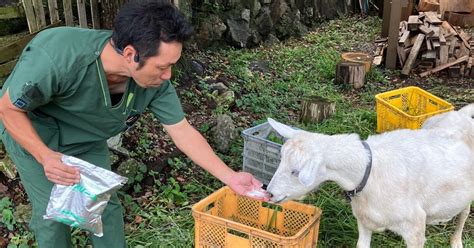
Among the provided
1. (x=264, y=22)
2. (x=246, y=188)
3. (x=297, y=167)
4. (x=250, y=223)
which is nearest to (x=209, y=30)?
(x=264, y=22)

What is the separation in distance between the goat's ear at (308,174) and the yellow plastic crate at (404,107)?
2.70m

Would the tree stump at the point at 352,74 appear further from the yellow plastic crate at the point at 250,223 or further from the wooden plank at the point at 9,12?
the wooden plank at the point at 9,12

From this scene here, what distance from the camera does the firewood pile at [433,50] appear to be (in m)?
8.81

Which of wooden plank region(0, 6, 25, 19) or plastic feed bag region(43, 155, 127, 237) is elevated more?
wooden plank region(0, 6, 25, 19)

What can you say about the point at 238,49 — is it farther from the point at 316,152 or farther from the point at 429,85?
the point at 316,152

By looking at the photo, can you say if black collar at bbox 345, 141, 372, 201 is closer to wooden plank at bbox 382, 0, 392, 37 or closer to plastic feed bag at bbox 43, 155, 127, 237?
plastic feed bag at bbox 43, 155, 127, 237

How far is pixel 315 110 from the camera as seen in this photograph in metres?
6.36

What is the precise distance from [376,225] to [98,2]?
420 cm

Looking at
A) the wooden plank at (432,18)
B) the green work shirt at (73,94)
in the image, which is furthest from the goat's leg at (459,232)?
the wooden plank at (432,18)

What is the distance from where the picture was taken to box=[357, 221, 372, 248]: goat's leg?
3578mm

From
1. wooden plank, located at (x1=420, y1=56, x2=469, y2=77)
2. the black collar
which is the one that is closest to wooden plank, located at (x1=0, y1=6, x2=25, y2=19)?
the black collar

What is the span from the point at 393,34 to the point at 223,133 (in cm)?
483

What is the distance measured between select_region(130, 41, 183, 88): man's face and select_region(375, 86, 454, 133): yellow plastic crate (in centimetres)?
345

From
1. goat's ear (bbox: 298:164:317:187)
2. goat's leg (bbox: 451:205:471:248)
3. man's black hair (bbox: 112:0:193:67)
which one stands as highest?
man's black hair (bbox: 112:0:193:67)
